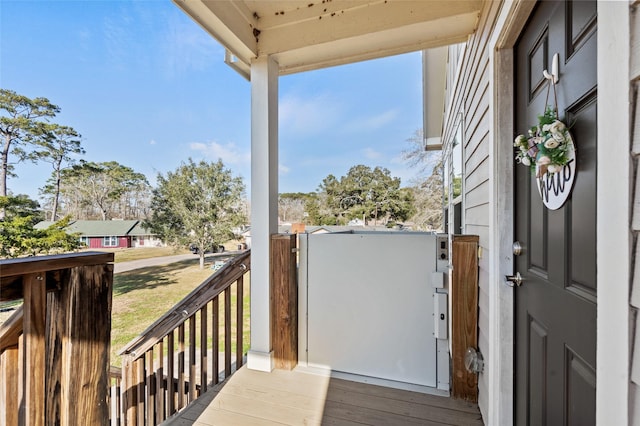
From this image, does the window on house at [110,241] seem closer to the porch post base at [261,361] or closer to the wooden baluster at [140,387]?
the wooden baluster at [140,387]

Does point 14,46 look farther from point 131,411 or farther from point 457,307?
point 457,307

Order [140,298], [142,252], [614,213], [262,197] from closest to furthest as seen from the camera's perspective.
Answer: [614,213] → [262,197] → [140,298] → [142,252]

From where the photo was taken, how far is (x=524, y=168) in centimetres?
121

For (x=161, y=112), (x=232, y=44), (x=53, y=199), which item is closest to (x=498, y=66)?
(x=232, y=44)

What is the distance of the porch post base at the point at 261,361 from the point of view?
217 cm

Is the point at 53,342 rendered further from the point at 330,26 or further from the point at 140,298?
the point at 140,298

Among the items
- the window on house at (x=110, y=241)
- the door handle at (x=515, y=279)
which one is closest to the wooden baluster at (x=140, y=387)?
the door handle at (x=515, y=279)

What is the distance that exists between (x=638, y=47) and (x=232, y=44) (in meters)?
2.22

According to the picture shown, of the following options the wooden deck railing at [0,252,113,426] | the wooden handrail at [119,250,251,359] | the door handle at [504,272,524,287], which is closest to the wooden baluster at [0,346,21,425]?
the wooden deck railing at [0,252,113,426]

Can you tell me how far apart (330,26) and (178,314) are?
2.31m

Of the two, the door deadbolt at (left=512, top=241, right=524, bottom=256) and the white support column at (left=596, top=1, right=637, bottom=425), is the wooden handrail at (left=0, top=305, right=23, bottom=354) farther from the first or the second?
the door deadbolt at (left=512, top=241, right=524, bottom=256)

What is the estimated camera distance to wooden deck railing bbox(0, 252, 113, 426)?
0.77 metres

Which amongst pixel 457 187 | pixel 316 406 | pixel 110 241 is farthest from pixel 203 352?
pixel 110 241

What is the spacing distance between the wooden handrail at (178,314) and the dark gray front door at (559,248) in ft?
6.17
